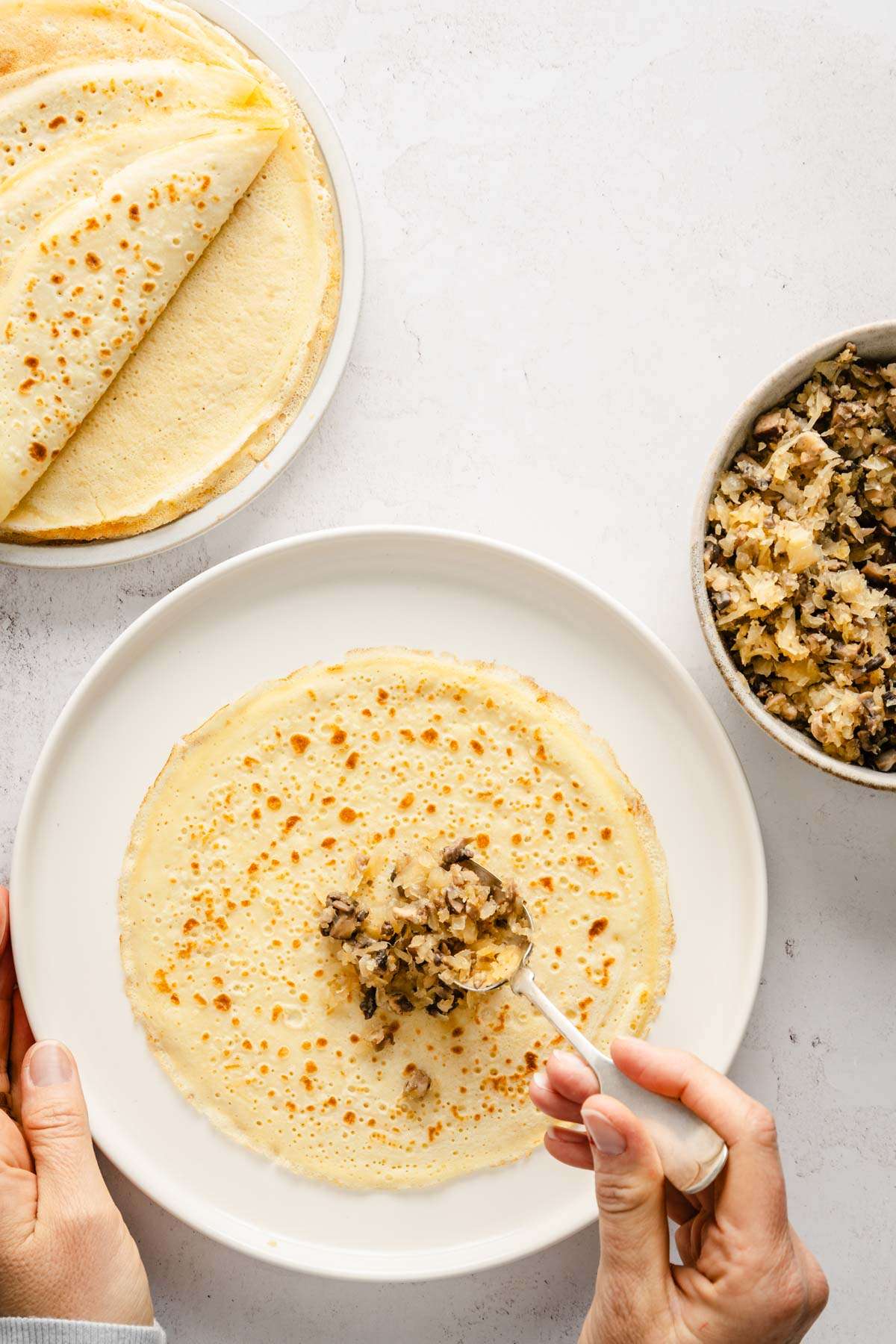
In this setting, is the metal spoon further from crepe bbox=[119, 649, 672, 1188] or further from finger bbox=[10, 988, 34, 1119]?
finger bbox=[10, 988, 34, 1119]

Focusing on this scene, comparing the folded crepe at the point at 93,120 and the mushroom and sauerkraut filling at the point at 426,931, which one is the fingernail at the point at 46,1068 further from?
the folded crepe at the point at 93,120

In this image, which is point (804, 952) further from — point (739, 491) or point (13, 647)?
point (13, 647)

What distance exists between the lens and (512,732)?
2.41 m

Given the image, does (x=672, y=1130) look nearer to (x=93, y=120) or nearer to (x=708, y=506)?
(x=708, y=506)

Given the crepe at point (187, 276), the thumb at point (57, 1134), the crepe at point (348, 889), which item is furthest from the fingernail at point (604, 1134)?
the crepe at point (187, 276)

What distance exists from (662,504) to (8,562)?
152 cm

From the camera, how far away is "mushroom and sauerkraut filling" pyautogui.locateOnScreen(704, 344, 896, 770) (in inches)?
85.4

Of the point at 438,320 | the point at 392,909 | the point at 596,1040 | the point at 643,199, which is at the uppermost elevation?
the point at 643,199

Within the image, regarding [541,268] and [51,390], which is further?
[541,268]

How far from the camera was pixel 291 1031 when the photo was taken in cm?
239

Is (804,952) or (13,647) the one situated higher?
(13,647)

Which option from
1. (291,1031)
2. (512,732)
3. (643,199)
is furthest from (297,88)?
(291,1031)

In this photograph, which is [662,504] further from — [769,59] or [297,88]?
[297,88]

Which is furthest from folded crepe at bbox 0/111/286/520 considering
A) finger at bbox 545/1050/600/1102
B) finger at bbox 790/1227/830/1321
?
finger at bbox 790/1227/830/1321
